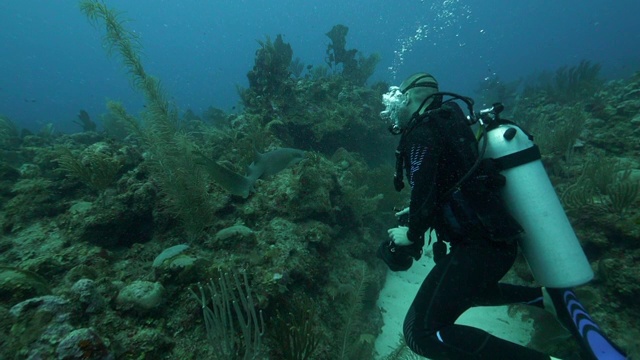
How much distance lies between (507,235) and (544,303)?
114cm

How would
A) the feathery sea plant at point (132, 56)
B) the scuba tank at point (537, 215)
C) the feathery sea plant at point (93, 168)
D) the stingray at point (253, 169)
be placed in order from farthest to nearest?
1. the feathery sea plant at point (93, 168)
2. the stingray at point (253, 169)
3. the feathery sea plant at point (132, 56)
4. the scuba tank at point (537, 215)

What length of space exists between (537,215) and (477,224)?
53cm

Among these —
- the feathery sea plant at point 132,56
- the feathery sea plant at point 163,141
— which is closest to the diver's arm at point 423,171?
the feathery sea plant at point 163,141

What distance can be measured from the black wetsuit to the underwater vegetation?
1.03m

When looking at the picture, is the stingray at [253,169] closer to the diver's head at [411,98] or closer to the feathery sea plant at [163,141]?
the feathery sea plant at [163,141]

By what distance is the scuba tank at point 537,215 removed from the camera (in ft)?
7.86

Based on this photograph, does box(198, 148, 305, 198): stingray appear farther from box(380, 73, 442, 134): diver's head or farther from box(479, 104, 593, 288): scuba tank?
box(479, 104, 593, 288): scuba tank

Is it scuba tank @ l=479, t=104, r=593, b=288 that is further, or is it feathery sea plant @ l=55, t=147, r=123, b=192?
feathery sea plant @ l=55, t=147, r=123, b=192

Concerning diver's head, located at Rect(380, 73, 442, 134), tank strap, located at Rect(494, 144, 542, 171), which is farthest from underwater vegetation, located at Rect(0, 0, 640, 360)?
tank strap, located at Rect(494, 144, 542, 171)

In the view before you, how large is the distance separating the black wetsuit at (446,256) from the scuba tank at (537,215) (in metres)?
Result: 0.20

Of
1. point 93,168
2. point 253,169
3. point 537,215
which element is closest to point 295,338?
point 537,215

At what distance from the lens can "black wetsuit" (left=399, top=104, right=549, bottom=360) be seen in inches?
92.7

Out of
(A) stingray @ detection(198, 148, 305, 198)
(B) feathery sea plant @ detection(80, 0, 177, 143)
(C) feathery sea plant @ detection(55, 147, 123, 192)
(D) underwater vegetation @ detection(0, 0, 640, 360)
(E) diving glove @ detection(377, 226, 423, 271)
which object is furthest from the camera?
(C) feathery sea plant @ detection(55, 147, 123, 192)

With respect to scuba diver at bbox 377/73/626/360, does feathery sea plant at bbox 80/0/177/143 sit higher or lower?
higher
